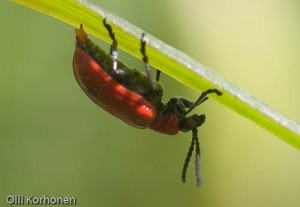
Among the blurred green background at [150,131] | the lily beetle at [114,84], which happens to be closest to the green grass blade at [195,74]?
the lily beetle at [114,84]

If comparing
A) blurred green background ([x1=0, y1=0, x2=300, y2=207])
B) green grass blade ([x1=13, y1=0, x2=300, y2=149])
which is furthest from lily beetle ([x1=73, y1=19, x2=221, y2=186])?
green grass blade ([x1=13, y1=0, x2=300, y2=149])

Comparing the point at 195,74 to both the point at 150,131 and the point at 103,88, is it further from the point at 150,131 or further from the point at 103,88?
the point at 150,131

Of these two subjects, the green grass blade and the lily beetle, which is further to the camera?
the lily beetle

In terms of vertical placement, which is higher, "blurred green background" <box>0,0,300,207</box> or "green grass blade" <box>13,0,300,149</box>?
"blurred green background" <box>0,0,300,207</box>

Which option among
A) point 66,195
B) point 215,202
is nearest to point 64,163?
point 66,195

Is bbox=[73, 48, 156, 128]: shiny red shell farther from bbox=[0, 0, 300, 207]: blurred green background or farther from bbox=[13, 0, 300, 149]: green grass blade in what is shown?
bbox=[13, 0, 300, 149]: green grass blade

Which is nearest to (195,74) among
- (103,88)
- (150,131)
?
(103,88)
